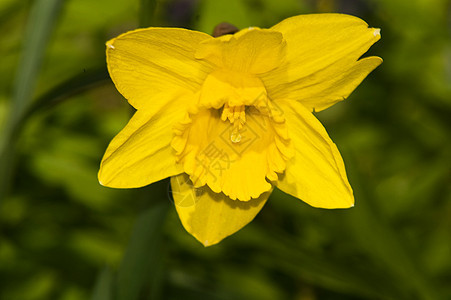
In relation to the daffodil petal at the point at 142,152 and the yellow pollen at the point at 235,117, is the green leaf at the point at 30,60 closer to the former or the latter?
the daffodil petal at the point at 142,152

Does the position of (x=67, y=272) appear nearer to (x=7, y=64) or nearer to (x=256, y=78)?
(x=7, y=64)

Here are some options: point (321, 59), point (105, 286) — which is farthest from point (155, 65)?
point (105, 286)

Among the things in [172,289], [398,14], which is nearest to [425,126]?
[398,14]

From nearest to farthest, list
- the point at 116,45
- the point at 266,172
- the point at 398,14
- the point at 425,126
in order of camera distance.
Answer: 1. the point at 116,45
2. the point at 266,172
3. the point at 398,14
4. the point at 425,126

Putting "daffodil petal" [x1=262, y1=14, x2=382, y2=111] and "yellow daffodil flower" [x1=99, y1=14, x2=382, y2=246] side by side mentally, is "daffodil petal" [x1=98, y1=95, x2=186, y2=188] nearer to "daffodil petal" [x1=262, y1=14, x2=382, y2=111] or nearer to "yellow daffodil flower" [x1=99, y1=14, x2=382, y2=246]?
"yellow daffodil flower" [x1=99, y1=14, x2=382, y2=246]

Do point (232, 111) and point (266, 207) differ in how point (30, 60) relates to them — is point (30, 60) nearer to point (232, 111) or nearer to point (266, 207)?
point (232, 111)

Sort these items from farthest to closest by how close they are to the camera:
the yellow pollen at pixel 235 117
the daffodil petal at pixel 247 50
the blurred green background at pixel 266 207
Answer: the blurred green background at pixel 266 207, the yellow pollen at pixel 235 117, the daffodil petal at pixel 247 50

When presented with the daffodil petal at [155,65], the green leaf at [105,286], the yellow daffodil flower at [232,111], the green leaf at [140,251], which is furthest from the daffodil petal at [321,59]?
the green leaf at [105,286]
